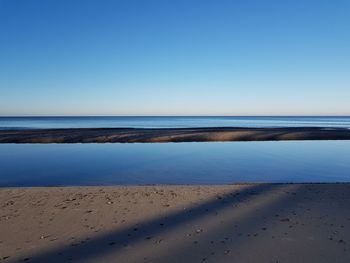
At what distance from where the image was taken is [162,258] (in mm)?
5934

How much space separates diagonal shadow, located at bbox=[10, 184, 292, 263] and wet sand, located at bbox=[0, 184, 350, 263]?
0.02 meters

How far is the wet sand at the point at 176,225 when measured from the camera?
20.0 feet

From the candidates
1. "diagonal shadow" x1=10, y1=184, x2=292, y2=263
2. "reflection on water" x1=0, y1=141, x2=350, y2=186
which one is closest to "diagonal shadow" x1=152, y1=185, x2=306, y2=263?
"diagonal shadow" x1=10, y1=184, x2=292, y2=263

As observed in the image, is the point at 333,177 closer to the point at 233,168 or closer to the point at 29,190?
the point at 233,168

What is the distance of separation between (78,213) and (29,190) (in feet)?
11.5

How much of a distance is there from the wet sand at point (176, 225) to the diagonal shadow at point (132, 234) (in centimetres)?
2

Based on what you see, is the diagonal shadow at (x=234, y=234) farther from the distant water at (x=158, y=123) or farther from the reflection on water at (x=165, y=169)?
the distant water at (x=158, y=123)

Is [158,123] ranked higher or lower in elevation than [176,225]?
lower

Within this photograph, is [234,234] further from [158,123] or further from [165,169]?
[158,123]

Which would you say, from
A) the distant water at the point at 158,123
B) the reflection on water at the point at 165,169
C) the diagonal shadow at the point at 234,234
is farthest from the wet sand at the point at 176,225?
the distant water at the point at 158,123

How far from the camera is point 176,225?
298 inches

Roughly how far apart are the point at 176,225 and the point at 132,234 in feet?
3.24

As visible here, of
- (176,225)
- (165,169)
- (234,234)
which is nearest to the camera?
(234,234)

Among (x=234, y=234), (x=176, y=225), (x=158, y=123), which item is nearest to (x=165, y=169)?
(x=176, y=225)
